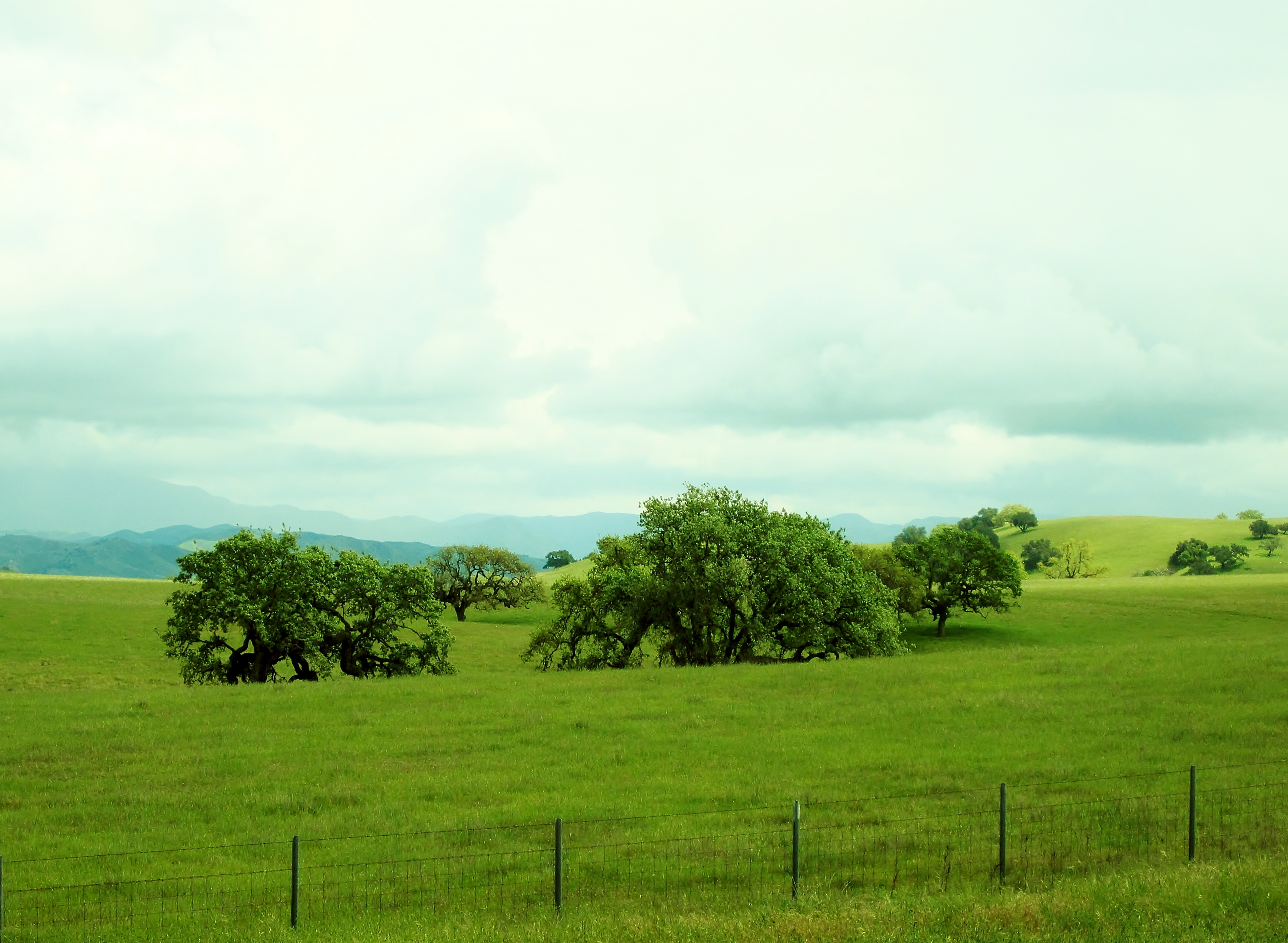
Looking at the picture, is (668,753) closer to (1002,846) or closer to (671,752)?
(671,752)

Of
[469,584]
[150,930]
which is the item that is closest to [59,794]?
[150,930]

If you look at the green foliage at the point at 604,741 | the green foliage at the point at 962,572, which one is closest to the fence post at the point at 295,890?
the green foliage at the point at 604,741

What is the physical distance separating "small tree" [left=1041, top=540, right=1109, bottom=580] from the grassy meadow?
107 m

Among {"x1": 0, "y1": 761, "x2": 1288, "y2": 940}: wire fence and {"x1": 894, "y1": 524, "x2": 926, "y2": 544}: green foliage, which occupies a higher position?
{"x1": 894, "y1": 524, "x2": 926, "y2": 544}: green foliage

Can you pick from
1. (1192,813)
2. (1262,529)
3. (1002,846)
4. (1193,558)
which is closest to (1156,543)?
(1262,529)

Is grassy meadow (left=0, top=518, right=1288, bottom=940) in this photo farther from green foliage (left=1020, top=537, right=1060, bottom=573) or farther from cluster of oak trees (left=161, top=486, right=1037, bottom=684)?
green foliage (left=1020, top=537, right=1060, bottom=573)

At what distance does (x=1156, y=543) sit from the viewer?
178375 millimetres

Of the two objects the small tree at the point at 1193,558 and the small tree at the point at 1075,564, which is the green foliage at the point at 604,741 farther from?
the small tree at the point at 1193,558

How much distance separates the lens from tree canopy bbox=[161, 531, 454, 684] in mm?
41125

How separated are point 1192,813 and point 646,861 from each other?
9553mm

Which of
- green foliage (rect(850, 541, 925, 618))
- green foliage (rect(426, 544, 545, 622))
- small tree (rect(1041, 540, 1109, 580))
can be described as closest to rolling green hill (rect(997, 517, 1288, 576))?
small tree (rect(1041, 540, 1109, 580))

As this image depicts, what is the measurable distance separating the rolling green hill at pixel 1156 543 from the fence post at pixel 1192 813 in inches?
5633

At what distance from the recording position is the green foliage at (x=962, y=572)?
74500mm

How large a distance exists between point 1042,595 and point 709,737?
249 ft
